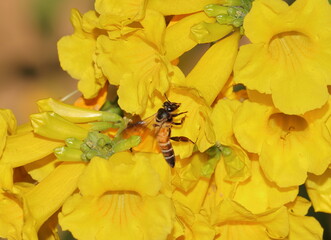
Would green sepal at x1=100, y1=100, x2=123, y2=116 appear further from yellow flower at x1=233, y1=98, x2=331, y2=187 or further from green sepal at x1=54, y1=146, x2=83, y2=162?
yellow flower at x1=233, y1=98, x2=331, y2=187

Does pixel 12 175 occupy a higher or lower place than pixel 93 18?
lower

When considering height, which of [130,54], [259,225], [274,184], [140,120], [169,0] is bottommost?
[259,225]

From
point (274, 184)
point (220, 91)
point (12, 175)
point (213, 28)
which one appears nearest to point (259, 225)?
point (274, 184)

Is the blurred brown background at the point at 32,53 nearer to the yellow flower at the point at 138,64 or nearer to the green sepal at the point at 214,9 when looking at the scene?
the yellow flower at the point at 138,64

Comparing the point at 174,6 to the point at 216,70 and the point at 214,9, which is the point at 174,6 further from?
the point at 216,70

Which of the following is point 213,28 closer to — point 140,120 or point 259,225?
point 140,120

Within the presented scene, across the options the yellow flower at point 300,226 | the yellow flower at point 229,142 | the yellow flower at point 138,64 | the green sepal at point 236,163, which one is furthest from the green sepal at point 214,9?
the yellow flower at point 300,226

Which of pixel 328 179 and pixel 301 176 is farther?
pixel 328 179
